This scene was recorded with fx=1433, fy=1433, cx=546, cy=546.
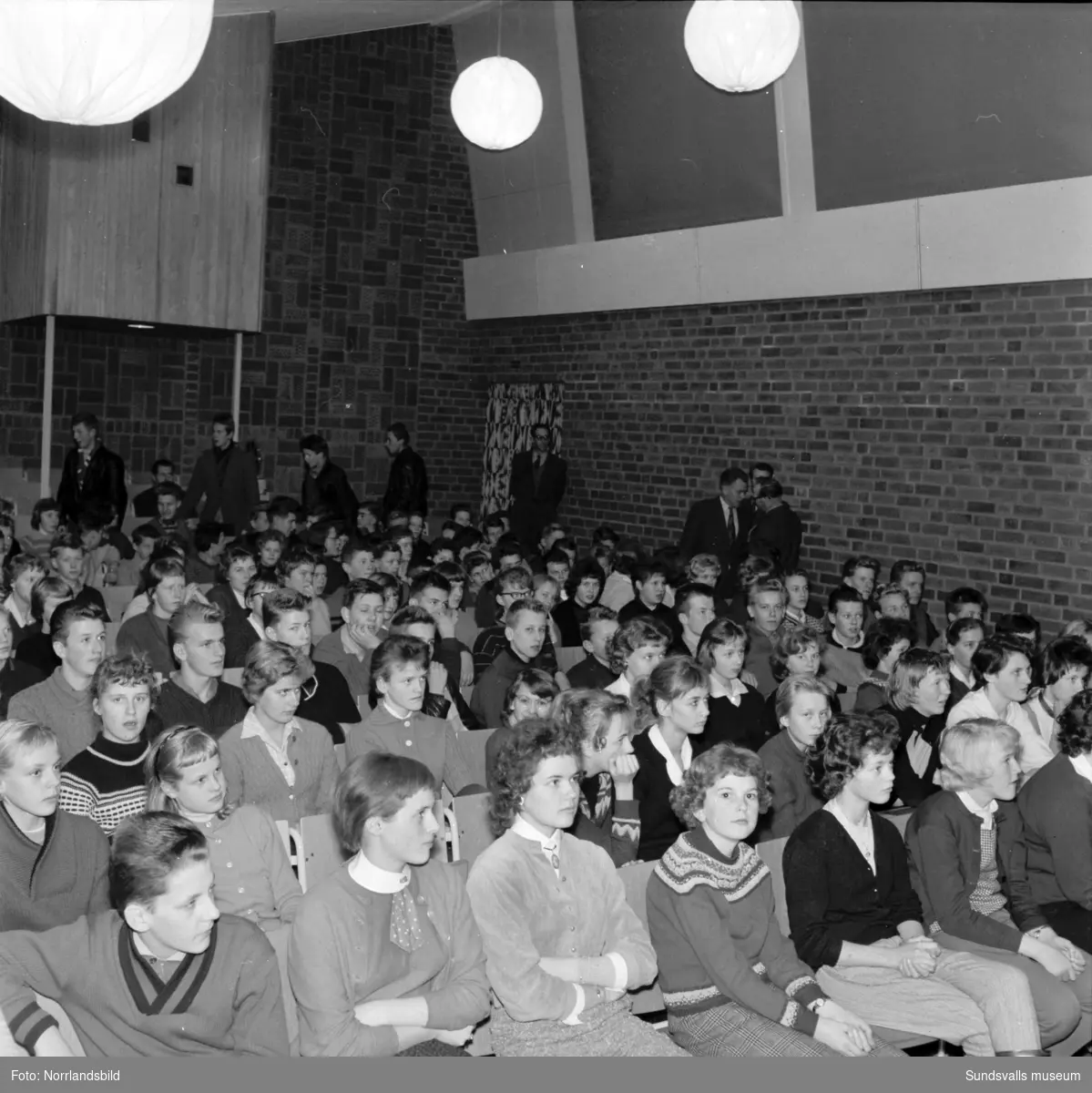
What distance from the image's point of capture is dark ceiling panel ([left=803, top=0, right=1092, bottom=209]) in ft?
27.1

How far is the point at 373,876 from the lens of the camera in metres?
3.16

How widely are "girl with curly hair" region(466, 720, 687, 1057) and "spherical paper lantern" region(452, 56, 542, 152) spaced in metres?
7.11

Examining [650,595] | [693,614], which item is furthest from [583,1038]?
[650,595]

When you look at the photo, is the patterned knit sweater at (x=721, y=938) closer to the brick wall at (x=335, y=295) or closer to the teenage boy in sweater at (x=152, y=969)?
the teenage boy in sweater at (x=152, y=969)

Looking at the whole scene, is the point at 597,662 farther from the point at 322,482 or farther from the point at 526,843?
the point at 322,482

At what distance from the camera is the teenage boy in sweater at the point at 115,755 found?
4.01m

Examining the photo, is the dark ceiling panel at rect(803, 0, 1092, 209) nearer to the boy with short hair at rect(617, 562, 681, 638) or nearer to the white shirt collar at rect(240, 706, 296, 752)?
the boy with short hair at rect(617, 562, 681, 638)

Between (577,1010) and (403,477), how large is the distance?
30.8 ft

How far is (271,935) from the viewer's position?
3494 millimetres

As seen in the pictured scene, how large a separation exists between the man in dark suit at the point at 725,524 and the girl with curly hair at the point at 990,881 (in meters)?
5.89

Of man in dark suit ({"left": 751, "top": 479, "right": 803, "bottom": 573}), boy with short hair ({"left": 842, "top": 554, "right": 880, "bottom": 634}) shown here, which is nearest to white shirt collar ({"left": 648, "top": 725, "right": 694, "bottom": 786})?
boy with short hair ({"left": 842, "top": 554, "right": 880, "bottom": 634})

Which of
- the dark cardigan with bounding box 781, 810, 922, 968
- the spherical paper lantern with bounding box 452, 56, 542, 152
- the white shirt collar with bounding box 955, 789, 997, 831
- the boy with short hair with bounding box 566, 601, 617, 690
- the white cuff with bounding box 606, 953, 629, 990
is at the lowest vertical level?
the white cuff with bounding box 606, 953, 629, 990

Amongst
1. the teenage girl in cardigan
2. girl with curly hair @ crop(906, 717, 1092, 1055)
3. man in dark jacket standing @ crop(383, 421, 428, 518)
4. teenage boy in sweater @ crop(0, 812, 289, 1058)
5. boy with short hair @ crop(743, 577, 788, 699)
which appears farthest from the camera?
man in dark jacket standing @ crop(383, 421, 428, 518)

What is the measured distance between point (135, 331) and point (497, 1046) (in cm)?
1017
